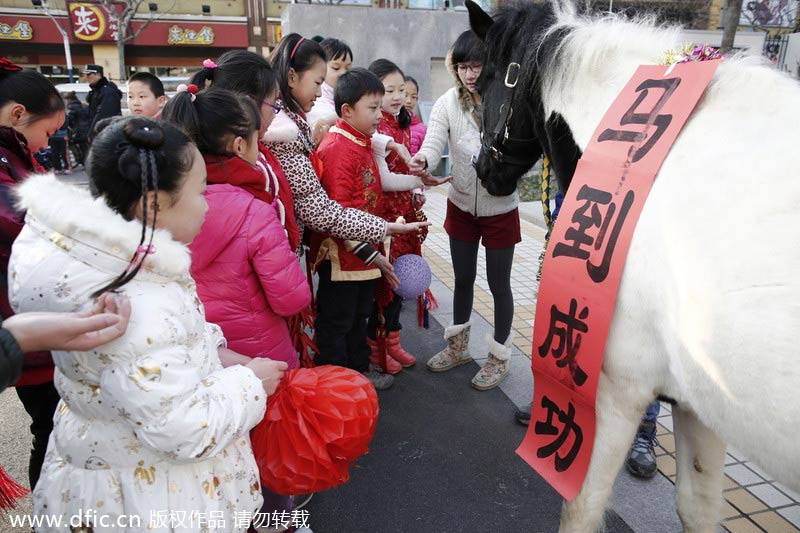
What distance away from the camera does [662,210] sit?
55.1 inches

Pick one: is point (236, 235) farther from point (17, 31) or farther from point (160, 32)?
point (17, 31)

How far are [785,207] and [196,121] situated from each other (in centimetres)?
174

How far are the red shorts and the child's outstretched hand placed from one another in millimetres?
1838

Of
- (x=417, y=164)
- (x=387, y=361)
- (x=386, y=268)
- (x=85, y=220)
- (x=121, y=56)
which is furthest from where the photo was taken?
(x=121, y=56)

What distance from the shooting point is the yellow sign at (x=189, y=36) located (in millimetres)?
23594

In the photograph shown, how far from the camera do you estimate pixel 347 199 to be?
8.75ft

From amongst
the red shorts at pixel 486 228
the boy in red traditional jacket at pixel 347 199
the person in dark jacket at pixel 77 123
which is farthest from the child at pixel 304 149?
the person in dark jacket at pixel 77 123

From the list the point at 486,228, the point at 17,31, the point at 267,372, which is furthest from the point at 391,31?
the point at 17,31

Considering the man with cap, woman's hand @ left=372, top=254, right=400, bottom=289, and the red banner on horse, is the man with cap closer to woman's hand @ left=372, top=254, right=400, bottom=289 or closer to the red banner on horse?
woman's hand @ left=372, top=254, right=400, bottom=289

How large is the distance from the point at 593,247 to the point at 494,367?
186 centimetres

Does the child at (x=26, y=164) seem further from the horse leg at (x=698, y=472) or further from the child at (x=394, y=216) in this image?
the horse leg at (x=698, y=472)

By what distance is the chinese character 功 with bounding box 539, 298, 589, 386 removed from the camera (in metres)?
1.60

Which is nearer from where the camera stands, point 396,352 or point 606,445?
point 606,445

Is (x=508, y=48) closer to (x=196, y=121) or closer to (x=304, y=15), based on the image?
(x=196, y=121)
